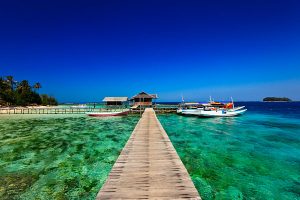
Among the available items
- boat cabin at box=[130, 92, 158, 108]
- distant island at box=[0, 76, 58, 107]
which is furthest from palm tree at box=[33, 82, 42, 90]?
boat cabin at box=[130, 92, 158, 108]

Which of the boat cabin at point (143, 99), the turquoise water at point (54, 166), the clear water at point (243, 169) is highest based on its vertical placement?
the boat cabin at point (143, 99)

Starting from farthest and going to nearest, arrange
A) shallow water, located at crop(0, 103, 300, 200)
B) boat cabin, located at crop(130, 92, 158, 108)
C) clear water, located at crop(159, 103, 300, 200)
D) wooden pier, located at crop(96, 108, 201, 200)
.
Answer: boat cabin, located at crop(130, 92, 158, 108) → clear water, located at crop(159, 103, 300, 200) → shallow water, located at crop(0, 103, 300, 200) → wooden pier, located at crop(96, 108, 201, 200)

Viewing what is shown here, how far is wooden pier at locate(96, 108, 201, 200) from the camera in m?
5.53

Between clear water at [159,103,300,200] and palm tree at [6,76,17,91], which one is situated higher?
palm tree at [6,76,17,91]

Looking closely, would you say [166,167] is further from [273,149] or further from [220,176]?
[273,149]

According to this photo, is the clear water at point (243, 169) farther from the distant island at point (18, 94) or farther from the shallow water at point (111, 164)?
the distant island at point (18, 94)

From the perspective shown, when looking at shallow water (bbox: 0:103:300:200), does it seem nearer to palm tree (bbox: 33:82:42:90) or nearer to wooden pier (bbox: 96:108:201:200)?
wooden pier (bbox: 96:108:201:200)

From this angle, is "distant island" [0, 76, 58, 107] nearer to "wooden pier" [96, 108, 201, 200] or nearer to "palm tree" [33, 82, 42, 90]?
"palm tree" [33, 82, 42, 90]

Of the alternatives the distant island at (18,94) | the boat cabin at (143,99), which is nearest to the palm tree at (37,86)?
the distant island at (18,94)

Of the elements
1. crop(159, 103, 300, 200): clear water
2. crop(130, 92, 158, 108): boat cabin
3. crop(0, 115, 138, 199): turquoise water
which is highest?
crop(130, 92, 158, 108): boat cabin

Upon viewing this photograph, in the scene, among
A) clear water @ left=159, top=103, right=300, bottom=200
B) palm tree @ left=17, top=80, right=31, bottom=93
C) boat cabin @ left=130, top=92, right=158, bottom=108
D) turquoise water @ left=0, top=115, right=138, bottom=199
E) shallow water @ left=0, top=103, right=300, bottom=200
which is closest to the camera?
turquoise water @ left=0, top=115, right=138, bottom=199

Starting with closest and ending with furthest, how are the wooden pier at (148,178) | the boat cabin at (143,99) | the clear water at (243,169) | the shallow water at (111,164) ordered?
the wooden pier at (148,178) < the shallow water at (111,164) < the clear water at (243,169) < the boat cabin at (143,99)

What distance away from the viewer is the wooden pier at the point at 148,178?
5.53 metres

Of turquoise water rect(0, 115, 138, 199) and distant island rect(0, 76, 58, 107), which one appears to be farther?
distant island rect(0, 76, 58, 107)
